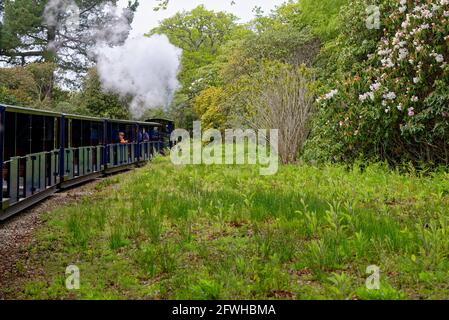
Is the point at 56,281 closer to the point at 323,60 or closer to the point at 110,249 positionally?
the point at 110,249

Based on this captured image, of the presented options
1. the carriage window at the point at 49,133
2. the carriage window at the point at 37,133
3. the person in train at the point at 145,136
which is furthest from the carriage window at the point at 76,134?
the person in train at the point at 145,136

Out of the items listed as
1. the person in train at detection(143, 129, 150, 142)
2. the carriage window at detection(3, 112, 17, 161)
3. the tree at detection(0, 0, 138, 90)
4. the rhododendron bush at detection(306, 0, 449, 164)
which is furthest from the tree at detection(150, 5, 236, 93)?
the carriage window at detection(3, 112, 17, 161)

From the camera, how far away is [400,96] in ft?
34.6

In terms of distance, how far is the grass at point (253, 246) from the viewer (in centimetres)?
450

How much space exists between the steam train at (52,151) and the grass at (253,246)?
1.11 meters

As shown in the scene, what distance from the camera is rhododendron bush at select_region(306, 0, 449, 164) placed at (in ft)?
33.1

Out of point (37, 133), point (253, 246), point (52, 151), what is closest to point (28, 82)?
point (52, 151)

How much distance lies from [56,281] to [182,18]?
41645 mm

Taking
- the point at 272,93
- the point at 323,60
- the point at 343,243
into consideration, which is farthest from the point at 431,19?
the point at 323,60

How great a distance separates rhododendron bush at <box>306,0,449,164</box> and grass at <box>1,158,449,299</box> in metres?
1.73

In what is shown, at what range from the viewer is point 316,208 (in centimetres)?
703

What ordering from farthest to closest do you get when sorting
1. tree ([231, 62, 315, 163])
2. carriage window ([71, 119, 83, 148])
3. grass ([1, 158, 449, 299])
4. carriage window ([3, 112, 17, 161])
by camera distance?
tree ([231, 62, 315, 163]) < carriage window ([71, 119, 83, 148]) < carriage window ([3, 112, 17, 161]) < grass ([1, 158, 449, 299])

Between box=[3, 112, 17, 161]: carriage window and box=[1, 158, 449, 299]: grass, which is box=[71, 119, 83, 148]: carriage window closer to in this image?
box=[3, 112, 17, 161]: carriage window
